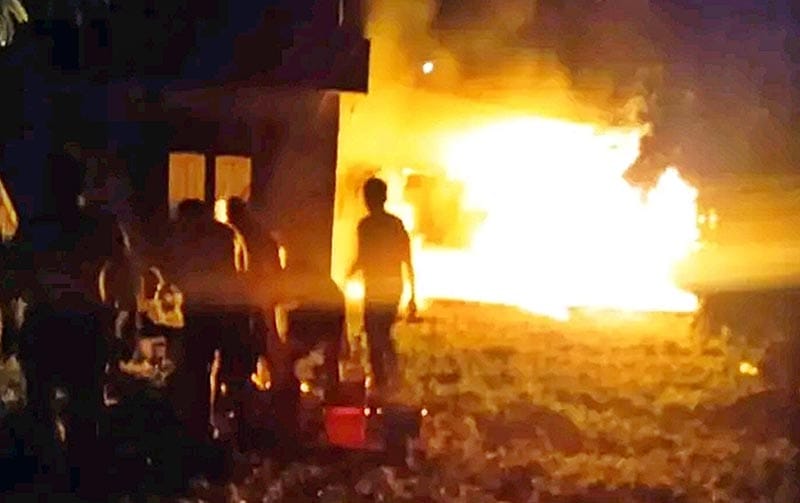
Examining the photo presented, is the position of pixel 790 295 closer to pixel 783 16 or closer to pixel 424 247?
pixel 783 16

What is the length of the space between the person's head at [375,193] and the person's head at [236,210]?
858 mm

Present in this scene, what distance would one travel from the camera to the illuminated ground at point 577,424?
7.95 metres

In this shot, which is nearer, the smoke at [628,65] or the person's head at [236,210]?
the person's head at [236,210]

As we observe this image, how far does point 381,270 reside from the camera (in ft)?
30.5

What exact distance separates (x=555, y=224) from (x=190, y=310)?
1470cm

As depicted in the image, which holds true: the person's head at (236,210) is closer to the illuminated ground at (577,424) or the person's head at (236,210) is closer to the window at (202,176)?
the illuminated ground at (577,424)

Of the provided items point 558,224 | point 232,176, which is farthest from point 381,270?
point 558,224

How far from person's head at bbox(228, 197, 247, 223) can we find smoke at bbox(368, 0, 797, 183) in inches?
214

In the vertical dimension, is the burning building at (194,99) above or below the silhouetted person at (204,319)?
above

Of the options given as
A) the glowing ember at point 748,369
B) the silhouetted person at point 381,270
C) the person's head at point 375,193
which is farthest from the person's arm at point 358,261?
the glowing ember at point 748,369

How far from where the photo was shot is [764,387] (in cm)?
1114

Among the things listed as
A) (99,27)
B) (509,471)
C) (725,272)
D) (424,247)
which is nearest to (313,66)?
A: (99,27)

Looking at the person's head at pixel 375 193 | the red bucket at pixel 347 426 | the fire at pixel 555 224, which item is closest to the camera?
the red bucket at pixel 347 426

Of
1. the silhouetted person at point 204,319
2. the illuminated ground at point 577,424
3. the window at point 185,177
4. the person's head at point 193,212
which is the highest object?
the window at point 185,177
